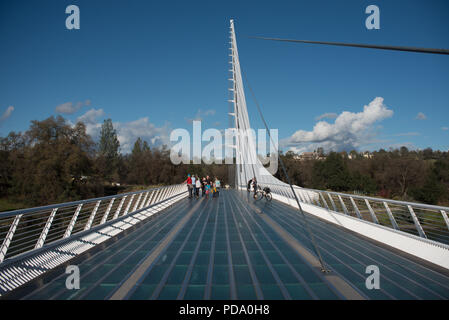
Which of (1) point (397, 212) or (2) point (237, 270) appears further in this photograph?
(1) point (397, 212)

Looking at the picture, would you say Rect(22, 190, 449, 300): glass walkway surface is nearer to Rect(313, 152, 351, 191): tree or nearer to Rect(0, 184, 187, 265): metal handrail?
Rect(0, 184, 187, 265): metal handrail

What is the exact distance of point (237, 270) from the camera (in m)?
4.63

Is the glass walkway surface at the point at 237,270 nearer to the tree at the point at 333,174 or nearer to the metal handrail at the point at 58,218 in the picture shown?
the metal handrail at the point at 58,218


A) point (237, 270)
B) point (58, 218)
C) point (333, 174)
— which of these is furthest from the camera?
point (333, 174)

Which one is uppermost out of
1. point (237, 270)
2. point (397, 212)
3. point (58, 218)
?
point (58, 218)

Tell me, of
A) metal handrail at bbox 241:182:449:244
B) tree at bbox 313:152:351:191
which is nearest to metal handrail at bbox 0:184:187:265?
metal handrail at bbox 241:182:449:244

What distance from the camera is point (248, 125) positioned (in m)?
26.4

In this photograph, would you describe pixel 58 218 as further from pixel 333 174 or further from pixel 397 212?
pixel 333 174

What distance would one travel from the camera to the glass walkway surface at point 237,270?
3.71m

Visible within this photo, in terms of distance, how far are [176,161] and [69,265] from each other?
183 ft

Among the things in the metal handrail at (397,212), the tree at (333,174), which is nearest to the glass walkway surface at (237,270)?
the metal handrail at (397,212)

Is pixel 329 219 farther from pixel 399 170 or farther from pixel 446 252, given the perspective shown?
pixel 399 170

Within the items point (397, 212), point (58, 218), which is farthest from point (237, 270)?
point (397, 212)
